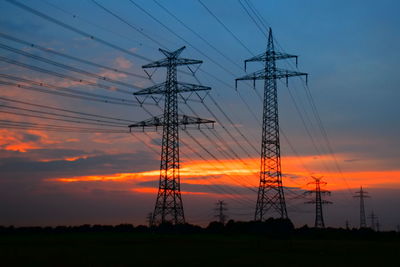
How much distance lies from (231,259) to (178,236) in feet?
63.0

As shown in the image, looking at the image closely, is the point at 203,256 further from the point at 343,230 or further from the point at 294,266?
the point at 343,230

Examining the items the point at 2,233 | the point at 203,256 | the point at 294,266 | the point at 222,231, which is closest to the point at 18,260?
the point at 203,256

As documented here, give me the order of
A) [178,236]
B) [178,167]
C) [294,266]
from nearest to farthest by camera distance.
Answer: [294,266] → [178,167] → [178,236]

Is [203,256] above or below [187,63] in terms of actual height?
below

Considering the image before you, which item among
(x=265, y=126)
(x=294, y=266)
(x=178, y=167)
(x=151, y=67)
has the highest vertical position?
(x=151, y=67)

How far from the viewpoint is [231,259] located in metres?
36.9

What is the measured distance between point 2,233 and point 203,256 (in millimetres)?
49464

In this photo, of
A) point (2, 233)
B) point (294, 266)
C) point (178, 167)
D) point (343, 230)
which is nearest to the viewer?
point (294, 266)

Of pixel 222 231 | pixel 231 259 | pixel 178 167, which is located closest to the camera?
pixel 231 259

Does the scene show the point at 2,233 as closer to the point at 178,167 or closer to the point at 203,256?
the point at 178,167

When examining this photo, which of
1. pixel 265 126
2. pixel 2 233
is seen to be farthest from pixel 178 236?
pixel 2 233

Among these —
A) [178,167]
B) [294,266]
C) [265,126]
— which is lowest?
[294,266]

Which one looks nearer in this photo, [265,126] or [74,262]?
[74,262]

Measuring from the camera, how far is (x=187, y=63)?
47812mm
